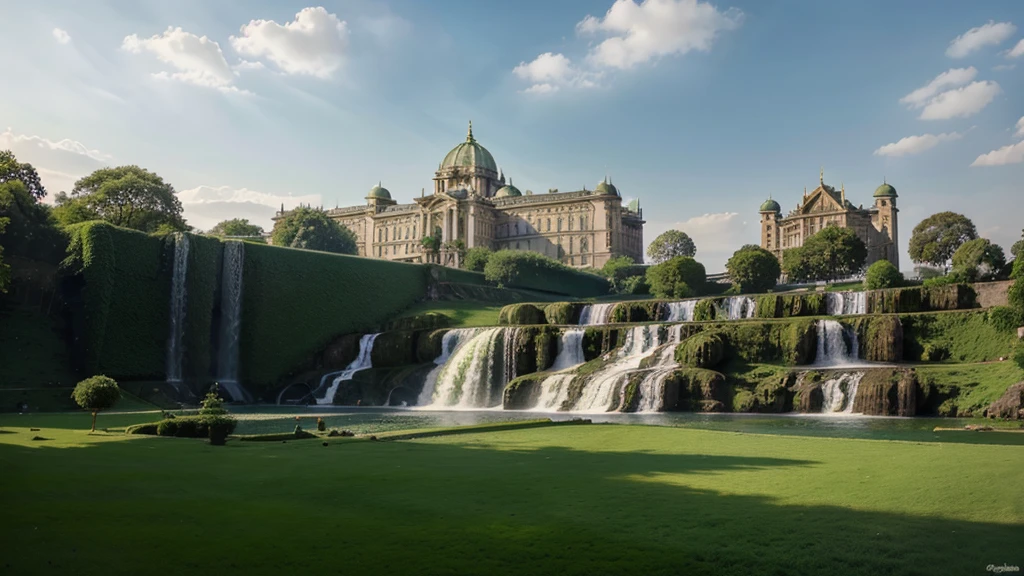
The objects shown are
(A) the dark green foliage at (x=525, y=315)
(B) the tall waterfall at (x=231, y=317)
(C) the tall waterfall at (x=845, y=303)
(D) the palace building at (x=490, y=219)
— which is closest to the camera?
(C) the tall waterfall at (x=845, y=303)

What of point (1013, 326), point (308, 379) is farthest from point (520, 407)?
point (1013, 326)

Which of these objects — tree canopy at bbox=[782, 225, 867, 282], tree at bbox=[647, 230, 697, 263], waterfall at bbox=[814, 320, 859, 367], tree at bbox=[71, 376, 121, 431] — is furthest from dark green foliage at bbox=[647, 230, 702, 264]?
tree at bbox=[71, 376, 121, 431]

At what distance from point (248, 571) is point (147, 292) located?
2036 inches

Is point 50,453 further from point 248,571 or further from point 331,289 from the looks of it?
point 331,289

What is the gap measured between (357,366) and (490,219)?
3045 inches

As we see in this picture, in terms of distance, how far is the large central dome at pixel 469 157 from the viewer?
469 feet

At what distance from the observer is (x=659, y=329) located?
1805 inches

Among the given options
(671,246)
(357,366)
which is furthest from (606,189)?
(357,366)

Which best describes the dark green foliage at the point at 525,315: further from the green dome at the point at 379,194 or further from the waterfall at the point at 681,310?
the green dome at the point at 379,194

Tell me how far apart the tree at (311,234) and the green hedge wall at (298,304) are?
110 ft

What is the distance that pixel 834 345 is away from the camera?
41094mm

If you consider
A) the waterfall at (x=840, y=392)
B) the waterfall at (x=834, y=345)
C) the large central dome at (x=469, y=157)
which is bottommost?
the waterfall at (x=840, y=392)

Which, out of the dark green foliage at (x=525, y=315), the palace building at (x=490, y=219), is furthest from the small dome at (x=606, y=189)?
the dark green foliage at (x=525, y=315)

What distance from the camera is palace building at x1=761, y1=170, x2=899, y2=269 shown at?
371ft
